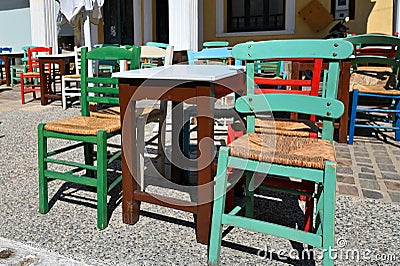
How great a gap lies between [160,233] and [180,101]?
0.69m

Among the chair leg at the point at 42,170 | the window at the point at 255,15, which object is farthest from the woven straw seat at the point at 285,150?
the window at the point at 255,15

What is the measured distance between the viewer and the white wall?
36.7 ft

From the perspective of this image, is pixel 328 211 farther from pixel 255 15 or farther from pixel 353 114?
pixel 255 15

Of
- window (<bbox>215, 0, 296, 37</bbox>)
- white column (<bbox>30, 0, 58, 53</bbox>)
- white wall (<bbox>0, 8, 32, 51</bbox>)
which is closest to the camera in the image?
white column (<bbox>30, 0, 58, 53</bbox>)

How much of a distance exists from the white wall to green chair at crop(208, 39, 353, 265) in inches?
423

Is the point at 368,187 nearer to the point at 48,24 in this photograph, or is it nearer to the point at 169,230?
the point at 169,230

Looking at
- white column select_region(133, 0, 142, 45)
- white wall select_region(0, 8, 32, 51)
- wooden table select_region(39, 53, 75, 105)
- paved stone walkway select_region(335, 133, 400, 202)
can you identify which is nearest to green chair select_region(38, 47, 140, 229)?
paved stone walkway select_region(335, 133, 400, 202)

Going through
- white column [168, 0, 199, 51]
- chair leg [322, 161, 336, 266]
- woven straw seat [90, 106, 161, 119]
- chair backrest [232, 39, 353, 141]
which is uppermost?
white column [168, 0, 199, 51]

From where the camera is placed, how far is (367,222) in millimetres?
2207

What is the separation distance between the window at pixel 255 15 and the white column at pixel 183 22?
9.42 feet

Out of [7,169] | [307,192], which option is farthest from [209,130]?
[7,169]

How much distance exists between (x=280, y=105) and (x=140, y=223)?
1.00m

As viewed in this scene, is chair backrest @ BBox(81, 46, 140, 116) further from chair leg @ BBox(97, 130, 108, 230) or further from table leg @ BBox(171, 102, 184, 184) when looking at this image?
chair leg @ BBox(97, 130, 108, 230)

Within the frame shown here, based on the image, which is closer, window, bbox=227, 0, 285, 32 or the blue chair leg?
the blue chair leg
